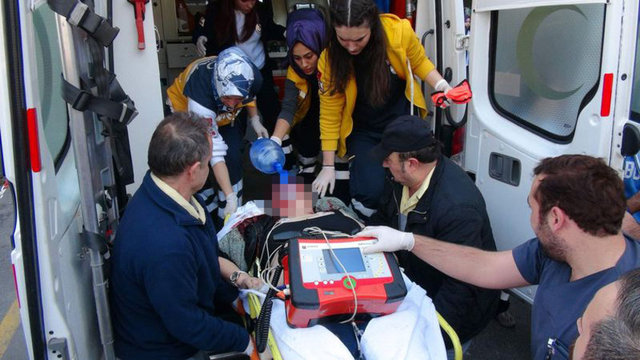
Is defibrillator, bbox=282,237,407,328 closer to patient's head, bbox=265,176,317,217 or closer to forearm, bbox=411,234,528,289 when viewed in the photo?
forearm, bbox=411,234,528,289

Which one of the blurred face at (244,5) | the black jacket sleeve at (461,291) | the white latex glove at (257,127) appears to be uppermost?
the blurred face at (244,5)

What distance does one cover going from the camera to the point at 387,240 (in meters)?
2.04

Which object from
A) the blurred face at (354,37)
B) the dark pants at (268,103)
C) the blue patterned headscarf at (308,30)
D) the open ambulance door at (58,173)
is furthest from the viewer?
the dark pants at (268,103)

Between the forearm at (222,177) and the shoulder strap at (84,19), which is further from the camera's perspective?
the forearm at (222,177)

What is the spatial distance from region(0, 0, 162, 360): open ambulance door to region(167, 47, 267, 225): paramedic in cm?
91

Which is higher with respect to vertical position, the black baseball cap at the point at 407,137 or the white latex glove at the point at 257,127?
the black baseball cap at the point at 407,137

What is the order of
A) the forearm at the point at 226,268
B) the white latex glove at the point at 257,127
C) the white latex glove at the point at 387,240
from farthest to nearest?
the white latex glove at the point at 257,127 → the forearm at the point at 226,268 → the white latex glove at the point at 387,240

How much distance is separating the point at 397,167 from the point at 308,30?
3.48 feet

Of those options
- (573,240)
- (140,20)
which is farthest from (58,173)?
(573,240)

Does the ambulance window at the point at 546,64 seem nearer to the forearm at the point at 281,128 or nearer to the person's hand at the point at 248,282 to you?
the forearm at the point at 281,128

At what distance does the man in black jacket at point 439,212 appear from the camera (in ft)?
7.22

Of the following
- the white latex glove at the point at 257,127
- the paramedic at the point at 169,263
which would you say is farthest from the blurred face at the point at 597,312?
the white latex glove at the point at 257,127

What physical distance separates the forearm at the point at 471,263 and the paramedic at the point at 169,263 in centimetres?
75

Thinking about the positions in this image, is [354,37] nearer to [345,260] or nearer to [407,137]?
[407,137]
